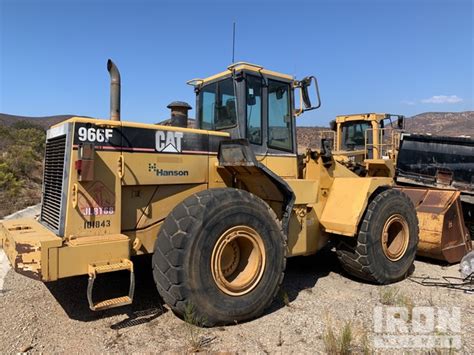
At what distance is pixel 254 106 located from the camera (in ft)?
17.8

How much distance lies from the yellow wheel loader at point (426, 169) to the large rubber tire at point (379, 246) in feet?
A: 3.23

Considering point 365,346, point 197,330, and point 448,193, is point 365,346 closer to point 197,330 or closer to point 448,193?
point 197,330

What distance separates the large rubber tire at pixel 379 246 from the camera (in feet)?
18.6

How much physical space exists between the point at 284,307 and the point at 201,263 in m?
1.30

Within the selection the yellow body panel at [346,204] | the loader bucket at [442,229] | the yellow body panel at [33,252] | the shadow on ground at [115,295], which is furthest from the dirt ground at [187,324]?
the loader bucket at [442,229]

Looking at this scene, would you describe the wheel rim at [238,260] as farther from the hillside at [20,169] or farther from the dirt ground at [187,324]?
the hillside at [20,169]

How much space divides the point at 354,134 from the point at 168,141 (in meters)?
8.31

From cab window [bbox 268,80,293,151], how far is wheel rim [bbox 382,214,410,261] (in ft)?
6.27

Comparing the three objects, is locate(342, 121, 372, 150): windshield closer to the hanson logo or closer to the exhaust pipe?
the hanson logo

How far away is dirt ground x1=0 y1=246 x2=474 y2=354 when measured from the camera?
3.78m

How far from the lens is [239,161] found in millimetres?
Result: 4758

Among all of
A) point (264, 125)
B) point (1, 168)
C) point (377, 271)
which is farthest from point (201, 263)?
point (1, 168)

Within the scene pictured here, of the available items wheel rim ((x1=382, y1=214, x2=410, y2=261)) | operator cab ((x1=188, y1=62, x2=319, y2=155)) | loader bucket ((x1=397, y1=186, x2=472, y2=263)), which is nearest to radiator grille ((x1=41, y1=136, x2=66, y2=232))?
operator cab ((x1=188, y1=62, x2=319, y2=155))

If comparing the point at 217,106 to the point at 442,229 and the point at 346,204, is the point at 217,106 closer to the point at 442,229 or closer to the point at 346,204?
the point at 346,204
